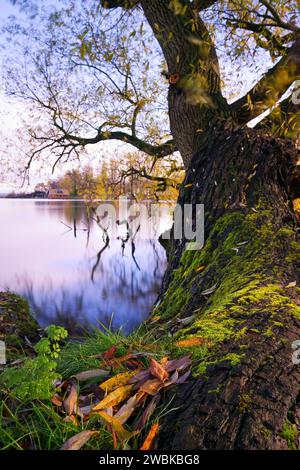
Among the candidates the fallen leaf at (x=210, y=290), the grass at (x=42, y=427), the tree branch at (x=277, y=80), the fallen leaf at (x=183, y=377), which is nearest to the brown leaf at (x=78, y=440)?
the grass at (x=42, y=427)

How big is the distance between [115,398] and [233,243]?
7.28 feet

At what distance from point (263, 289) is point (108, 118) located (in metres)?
8.61

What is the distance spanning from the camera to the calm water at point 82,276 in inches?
417

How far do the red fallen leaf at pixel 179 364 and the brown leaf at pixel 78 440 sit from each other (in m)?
0.43

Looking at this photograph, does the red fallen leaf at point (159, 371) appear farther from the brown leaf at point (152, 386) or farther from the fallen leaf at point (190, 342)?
the fallen leaf at point (190, 342)

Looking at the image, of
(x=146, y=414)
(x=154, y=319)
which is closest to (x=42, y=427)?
(x=146, y=414)

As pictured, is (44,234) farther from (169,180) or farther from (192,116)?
(192,116)

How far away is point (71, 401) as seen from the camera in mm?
1427

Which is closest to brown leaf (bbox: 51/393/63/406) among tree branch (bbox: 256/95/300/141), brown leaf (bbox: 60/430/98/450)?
brown leaf (bbox: 60/430/98/450)

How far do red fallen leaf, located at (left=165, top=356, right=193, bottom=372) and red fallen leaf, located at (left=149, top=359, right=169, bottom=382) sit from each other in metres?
0.04

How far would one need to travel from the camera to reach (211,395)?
4.30ft

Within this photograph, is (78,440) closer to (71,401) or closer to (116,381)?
(71,401)

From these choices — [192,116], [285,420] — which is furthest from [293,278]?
[192,116]
